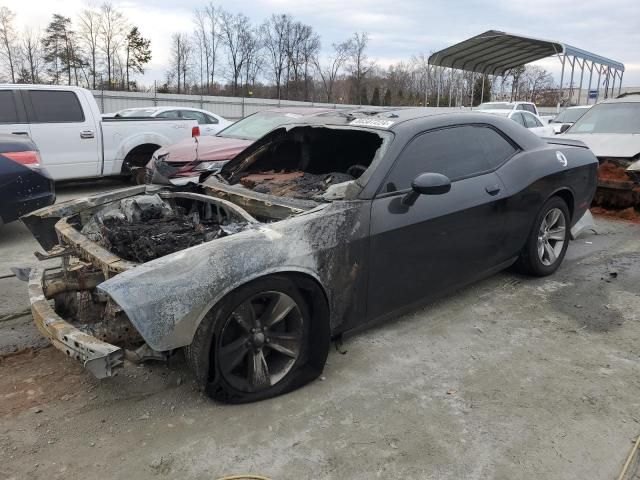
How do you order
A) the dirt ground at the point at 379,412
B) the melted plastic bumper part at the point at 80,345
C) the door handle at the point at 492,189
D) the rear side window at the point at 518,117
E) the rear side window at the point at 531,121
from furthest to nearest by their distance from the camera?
the rear side window at the point at 531,121 < the rear side window at the point at 518,117 < the door handle at the point at 492,189 < the dirt ground at the point at 379,412 < the melted plastic bumper part at the point at 80,345

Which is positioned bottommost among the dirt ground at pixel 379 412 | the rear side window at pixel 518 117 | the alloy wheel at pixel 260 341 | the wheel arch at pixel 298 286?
the dirt ground at pixel 379 412

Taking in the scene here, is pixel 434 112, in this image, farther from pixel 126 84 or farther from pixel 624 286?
pixel 126 84

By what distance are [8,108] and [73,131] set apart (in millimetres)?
976

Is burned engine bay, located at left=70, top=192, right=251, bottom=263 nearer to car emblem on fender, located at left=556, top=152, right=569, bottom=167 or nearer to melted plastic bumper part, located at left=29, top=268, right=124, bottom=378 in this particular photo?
melted plastic bumper part, located at left=29, top=268, right=124, bottom=378

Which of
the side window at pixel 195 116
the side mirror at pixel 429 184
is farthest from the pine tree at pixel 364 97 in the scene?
the side mirror at pixel 429 184

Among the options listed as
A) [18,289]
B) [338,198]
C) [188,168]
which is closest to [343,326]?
[338,198]

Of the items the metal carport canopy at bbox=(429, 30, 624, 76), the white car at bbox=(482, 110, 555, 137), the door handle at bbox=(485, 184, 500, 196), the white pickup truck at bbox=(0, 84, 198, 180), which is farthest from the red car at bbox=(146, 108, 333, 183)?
the metal carport canopy at bbox=(429, 30, 624, 76)

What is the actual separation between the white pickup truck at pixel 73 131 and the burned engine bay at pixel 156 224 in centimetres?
429

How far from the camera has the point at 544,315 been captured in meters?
4.22

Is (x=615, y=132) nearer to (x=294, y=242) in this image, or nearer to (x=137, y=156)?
(x=294, y=242)

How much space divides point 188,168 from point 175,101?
2204 centimetres

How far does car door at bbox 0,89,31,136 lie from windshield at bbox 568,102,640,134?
30.5 ft

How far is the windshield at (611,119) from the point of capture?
870 cm

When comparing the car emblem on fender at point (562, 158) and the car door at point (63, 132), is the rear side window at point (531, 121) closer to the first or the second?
the car emblem on fender at point (562, 158)
